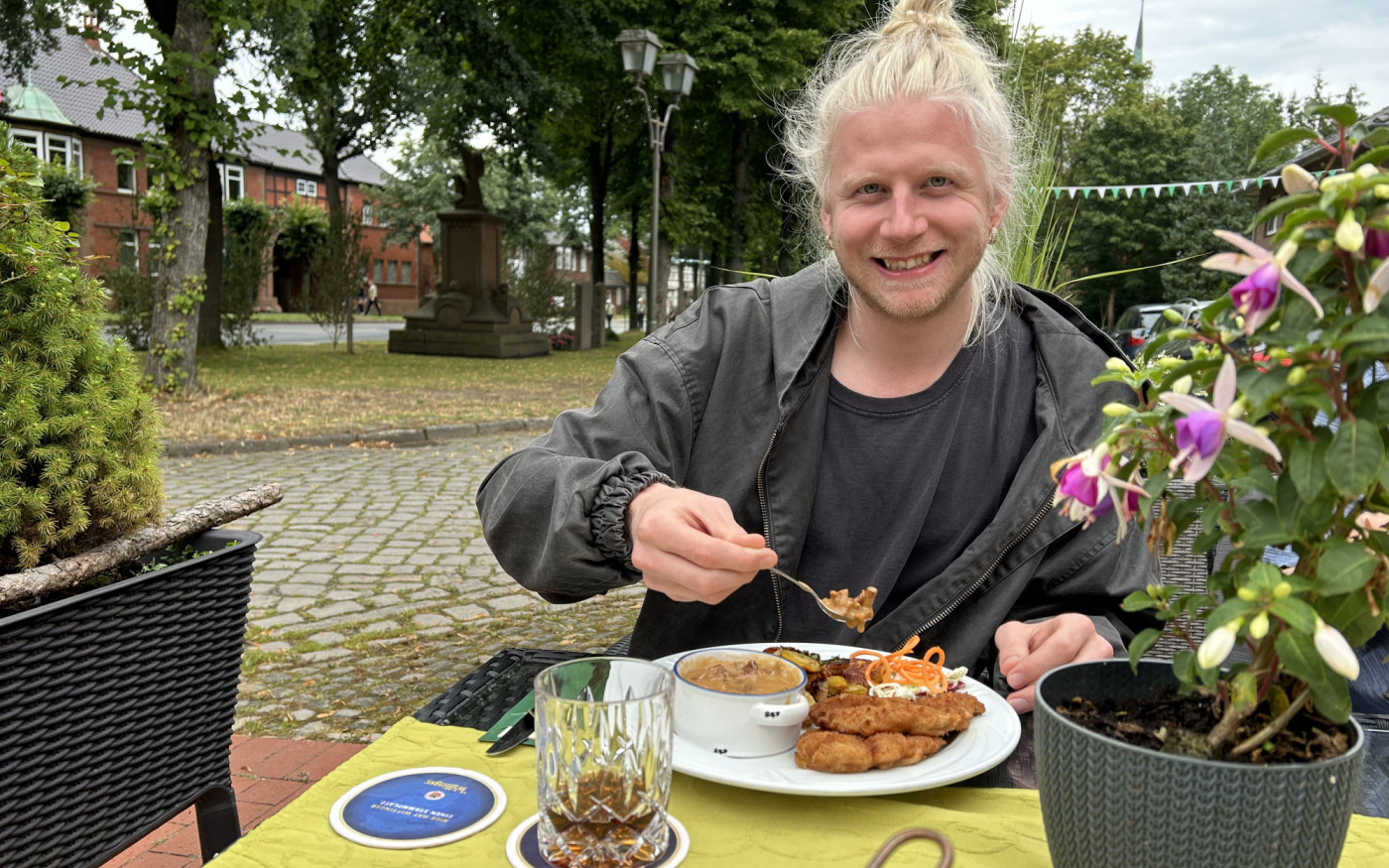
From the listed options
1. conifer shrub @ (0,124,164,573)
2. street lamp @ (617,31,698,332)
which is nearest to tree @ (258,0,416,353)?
street lamp @ (617,31,698,332)

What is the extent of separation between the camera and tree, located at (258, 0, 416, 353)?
18094 mm

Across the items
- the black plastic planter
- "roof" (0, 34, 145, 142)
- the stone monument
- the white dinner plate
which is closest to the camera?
the black plastic planter

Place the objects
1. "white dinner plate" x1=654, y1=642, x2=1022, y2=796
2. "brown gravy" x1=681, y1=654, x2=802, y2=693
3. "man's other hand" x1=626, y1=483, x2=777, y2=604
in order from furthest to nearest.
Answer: "man's other hand" x1=626, y1=483, x2=777, y2=604 → "brown gravy" x1=681, y1=654, x2=802, y2=693 → "white dinner plate" x1=654, y1=642, x2=1022, y2=796

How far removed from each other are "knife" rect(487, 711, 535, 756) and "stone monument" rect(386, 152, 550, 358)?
2038 centimetres

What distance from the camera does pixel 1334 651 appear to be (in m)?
0.78

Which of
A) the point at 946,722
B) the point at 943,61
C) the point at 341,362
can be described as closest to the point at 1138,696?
the point at 946,722

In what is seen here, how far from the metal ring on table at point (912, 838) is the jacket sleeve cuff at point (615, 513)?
0.65m

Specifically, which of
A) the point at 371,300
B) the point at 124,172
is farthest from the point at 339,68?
the point at 371,300

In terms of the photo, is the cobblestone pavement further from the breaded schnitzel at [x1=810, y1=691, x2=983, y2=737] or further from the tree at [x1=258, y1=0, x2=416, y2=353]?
the tree at [x1=258, y1=0, x2=416, y2=353]

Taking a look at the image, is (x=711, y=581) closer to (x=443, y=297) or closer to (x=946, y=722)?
(x=946, y=722)

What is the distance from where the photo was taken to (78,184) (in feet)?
123

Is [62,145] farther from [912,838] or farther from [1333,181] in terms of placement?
[1333,181]

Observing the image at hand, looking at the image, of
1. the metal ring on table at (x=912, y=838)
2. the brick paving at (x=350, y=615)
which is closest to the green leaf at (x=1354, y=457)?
the metal ring on table at (x=912, y=838)

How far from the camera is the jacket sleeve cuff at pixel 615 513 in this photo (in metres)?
1.67
